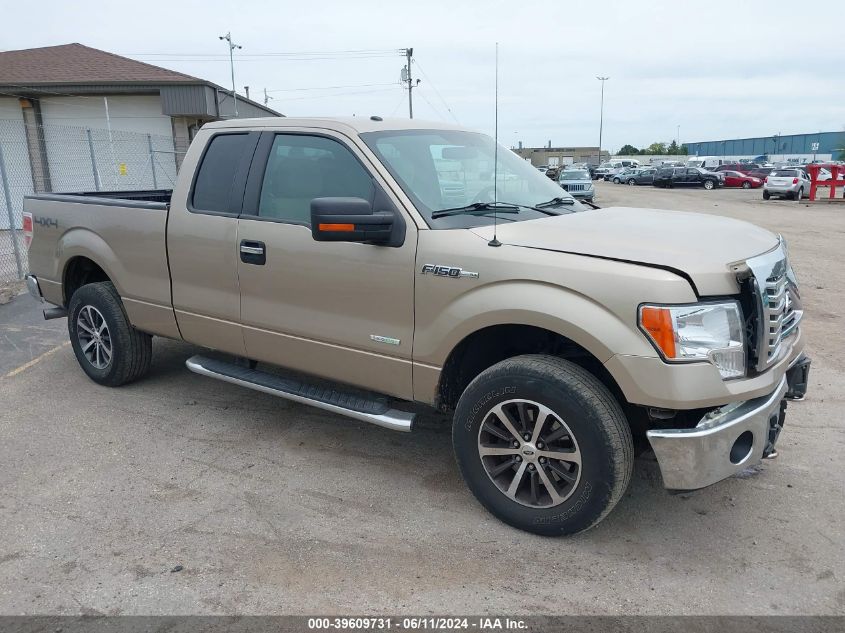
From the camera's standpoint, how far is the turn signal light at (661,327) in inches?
111

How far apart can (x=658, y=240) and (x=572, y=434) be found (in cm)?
102

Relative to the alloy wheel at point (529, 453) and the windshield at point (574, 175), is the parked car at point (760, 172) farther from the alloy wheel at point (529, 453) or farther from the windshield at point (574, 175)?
the alloy wheel at point (529, 453)

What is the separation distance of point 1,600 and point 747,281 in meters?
3.50

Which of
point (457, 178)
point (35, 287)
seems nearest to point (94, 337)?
point (35, 287)

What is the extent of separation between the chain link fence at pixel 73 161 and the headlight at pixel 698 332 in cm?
1544

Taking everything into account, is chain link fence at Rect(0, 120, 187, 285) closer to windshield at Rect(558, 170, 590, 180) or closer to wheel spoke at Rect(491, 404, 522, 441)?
wheel spoke at Rect(491, 404, 522, 441)

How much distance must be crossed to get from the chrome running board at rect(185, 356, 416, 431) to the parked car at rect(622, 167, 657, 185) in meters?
51.7

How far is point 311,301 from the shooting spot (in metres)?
3.92

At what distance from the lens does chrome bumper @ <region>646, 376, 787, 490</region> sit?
2.86m

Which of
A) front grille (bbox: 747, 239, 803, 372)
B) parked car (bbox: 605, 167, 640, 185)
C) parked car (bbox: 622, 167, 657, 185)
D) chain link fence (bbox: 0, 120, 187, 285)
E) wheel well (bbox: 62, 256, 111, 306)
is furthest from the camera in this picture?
parked car (bbox: 605, 167, 640, 185)

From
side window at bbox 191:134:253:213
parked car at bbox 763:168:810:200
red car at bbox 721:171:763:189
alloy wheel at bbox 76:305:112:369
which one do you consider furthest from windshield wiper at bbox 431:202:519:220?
red car at bbox 721:171:763:189

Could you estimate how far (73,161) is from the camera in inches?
678

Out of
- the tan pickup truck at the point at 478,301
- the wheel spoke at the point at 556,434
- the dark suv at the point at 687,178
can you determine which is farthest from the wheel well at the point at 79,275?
the dark suv at the point at 687,178

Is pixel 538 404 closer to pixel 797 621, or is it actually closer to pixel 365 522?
pixel 365 522
